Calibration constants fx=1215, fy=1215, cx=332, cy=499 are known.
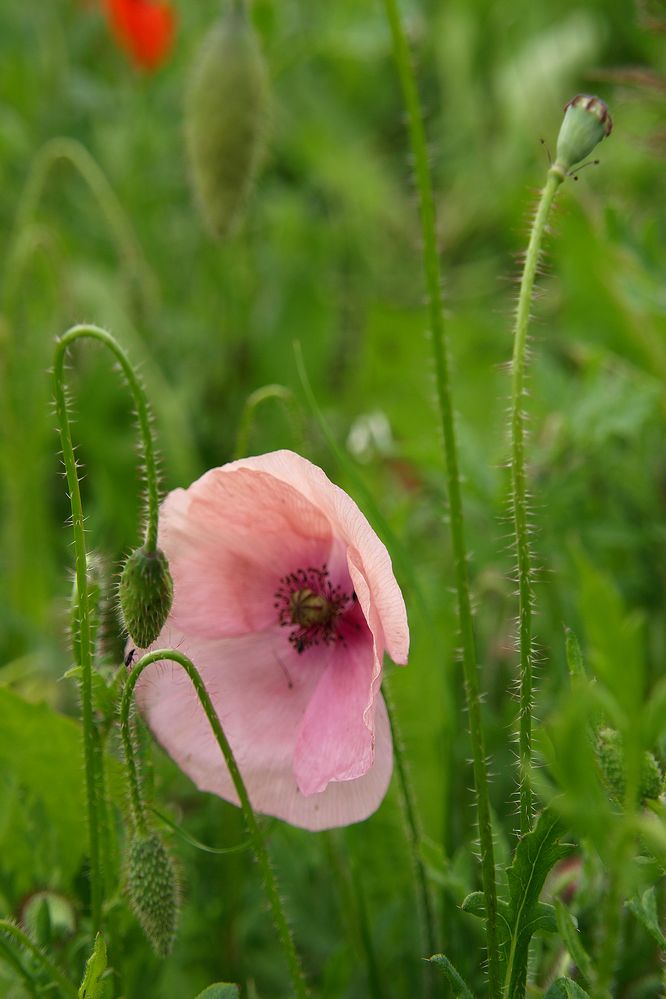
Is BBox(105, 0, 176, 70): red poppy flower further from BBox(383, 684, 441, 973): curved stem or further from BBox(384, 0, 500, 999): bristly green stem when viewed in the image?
BBox(383, 684, 441, 973): curved stem

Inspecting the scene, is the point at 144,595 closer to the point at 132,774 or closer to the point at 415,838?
the point at 132,774

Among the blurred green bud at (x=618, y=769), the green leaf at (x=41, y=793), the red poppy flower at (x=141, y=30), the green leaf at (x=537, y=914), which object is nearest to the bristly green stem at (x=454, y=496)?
the green leaf at (x=537, y=914)

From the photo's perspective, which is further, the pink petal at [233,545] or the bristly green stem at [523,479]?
the pink petal at [233,545]

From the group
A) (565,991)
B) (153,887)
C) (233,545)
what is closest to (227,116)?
(233,545)

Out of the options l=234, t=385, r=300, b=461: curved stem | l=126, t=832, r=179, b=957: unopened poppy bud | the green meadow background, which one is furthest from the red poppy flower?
l=126, t=832, r=179, b=957: unopened poppy bud

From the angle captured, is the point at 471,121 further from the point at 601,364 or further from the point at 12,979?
the point at 12,979

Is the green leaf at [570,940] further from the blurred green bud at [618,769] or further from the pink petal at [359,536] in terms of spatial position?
the pink petal at [359,536]
